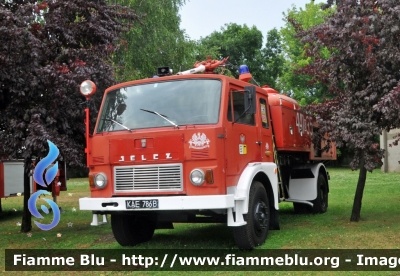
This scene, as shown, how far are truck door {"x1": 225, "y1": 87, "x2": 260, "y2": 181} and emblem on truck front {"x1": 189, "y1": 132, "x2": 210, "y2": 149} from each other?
0.34 m

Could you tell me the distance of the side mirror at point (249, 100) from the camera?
761 cm

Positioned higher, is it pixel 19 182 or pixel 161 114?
pixel 161 114

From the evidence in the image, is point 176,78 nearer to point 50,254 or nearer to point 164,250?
point 164,250

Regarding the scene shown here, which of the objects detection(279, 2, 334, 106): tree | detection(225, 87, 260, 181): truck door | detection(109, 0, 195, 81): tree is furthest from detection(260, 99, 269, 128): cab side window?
detection(279, 2, 334, 106): tree

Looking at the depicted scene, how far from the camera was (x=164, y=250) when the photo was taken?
827cm

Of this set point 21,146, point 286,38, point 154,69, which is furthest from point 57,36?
point 286,38

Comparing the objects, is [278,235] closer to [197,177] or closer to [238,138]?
[238,138]

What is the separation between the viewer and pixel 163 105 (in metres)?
7.70

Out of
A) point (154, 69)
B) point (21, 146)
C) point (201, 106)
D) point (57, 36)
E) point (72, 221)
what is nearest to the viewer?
point (201, 106)

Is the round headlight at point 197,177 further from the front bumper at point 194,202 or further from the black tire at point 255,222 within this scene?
the black tire at point 255,222

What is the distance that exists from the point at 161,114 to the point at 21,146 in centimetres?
319

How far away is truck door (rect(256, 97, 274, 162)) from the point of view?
8664mm

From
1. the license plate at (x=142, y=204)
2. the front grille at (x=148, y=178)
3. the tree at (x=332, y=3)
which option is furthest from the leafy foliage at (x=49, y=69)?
the tree at (x=332, y=3)

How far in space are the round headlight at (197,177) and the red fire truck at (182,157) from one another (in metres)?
0.01
